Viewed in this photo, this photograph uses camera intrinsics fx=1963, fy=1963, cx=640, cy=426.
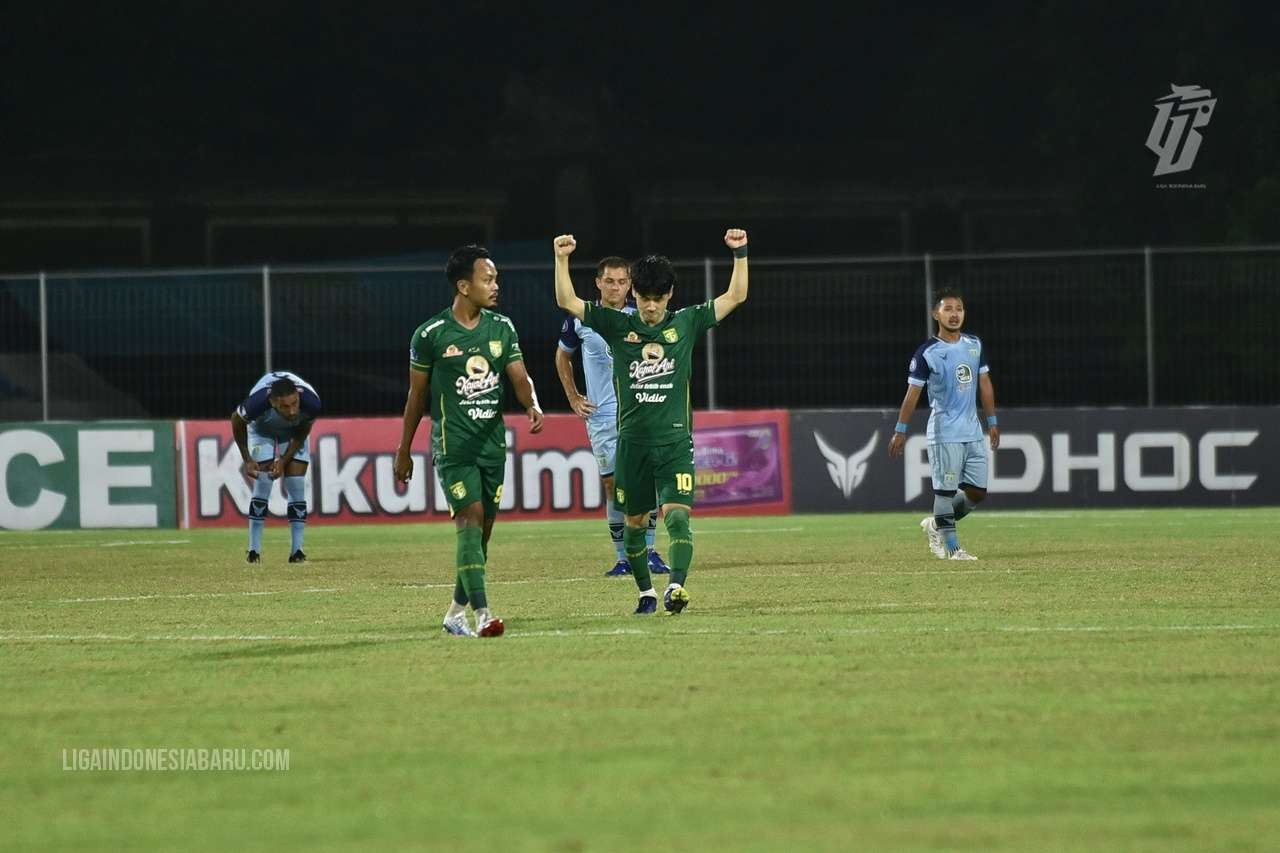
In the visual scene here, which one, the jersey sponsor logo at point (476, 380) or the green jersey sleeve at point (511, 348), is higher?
the green jersey sleeve at point (511, 348)

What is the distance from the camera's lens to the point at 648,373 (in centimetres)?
1179

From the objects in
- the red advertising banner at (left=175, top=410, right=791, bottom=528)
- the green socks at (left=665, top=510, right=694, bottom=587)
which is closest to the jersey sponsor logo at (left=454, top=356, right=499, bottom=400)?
the green socks at (left=665, top=510, right=694, bottom=587)

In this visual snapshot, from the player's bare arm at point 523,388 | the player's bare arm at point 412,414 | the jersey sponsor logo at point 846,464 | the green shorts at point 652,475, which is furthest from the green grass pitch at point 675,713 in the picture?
the jersey sponsor logo at point 846,464

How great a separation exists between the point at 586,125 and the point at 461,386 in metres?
34.0

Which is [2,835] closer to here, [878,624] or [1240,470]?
[878,624]

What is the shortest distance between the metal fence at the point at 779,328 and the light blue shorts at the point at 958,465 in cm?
1046

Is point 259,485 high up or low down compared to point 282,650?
up

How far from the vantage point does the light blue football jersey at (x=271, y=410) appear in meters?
18.1

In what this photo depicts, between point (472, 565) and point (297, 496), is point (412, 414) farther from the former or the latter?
point (297, 496)

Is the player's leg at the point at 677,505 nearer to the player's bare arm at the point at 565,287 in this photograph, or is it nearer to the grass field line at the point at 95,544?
the player's bare arm at the point at 565,287

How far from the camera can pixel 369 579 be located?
51.9ft

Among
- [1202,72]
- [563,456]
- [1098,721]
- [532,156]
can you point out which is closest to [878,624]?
[1098,721]

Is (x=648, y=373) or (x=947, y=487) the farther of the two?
(x=947, y=487)

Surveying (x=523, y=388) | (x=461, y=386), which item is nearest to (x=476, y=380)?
(x=461, y=386)
